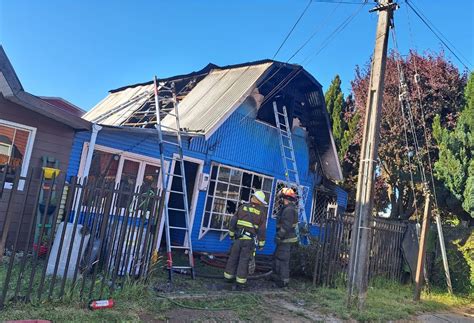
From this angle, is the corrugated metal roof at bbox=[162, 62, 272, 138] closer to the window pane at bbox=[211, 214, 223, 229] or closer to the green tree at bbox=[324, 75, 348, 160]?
the window pane at bbox=[211, 214, 223, 229]

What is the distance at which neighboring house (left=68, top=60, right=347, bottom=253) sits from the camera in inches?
362

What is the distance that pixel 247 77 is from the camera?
10852 millimetres

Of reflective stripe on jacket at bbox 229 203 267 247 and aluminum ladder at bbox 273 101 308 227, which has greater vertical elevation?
aluminum ladder at bbox 273 101 308 227

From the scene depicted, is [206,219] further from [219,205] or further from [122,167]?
[122,167]

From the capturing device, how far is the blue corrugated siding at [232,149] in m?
9.16

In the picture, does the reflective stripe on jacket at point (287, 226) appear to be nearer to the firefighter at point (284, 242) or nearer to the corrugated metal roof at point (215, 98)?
the firefighter at point (284, 242)

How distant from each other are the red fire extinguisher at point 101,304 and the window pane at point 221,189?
6.26 metres

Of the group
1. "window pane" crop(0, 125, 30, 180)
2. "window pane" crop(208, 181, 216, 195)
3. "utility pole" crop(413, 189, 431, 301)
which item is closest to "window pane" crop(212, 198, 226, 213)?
"window pane" crop(208, 181, 216, 195)

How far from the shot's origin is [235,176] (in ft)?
37.3

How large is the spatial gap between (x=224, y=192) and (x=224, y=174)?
0.51 m

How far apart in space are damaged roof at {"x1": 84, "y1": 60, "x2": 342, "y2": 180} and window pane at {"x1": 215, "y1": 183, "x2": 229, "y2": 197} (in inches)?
83.5

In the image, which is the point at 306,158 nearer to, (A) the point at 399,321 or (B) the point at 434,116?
(B) the point at 434,116

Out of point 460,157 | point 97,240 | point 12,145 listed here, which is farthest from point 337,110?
point 97,240

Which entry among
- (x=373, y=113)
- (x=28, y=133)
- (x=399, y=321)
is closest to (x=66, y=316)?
(x=28, y=133)
